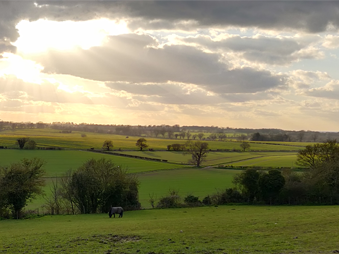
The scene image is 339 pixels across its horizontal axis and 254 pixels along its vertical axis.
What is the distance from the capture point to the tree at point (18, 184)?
39.6 meters

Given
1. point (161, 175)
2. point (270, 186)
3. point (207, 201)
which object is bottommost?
point (161, 175)

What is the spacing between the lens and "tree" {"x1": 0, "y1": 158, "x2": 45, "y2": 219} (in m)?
39.6

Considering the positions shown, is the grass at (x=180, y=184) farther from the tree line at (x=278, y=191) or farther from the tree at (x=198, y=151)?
the tree at (x=198, y=151)

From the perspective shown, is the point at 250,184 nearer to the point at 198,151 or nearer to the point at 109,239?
the point at 109,239

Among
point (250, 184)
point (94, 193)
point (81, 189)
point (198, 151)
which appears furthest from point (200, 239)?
point (198, 151)

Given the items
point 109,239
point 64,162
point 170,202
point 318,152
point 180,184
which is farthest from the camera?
point 64,162

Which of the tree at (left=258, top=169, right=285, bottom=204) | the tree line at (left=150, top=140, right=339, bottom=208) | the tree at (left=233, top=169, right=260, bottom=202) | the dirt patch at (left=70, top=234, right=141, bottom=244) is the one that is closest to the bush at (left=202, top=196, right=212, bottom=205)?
the tree line at (left=150, top=140, right=339, bottom=208)

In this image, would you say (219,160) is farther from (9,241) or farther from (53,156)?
(9,241)

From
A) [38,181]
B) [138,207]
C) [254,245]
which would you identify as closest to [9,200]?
[38,181]

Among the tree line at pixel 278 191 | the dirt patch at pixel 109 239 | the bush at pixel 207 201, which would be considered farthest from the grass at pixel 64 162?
the dirt patch at pixel 109 239

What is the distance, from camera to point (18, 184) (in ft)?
134

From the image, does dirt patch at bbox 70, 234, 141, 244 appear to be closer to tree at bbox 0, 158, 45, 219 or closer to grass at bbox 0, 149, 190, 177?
tree at bbox 0, 158, 45, 219

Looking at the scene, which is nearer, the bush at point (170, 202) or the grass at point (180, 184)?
the bush at point (170, 202)

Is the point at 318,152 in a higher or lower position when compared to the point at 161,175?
higher
